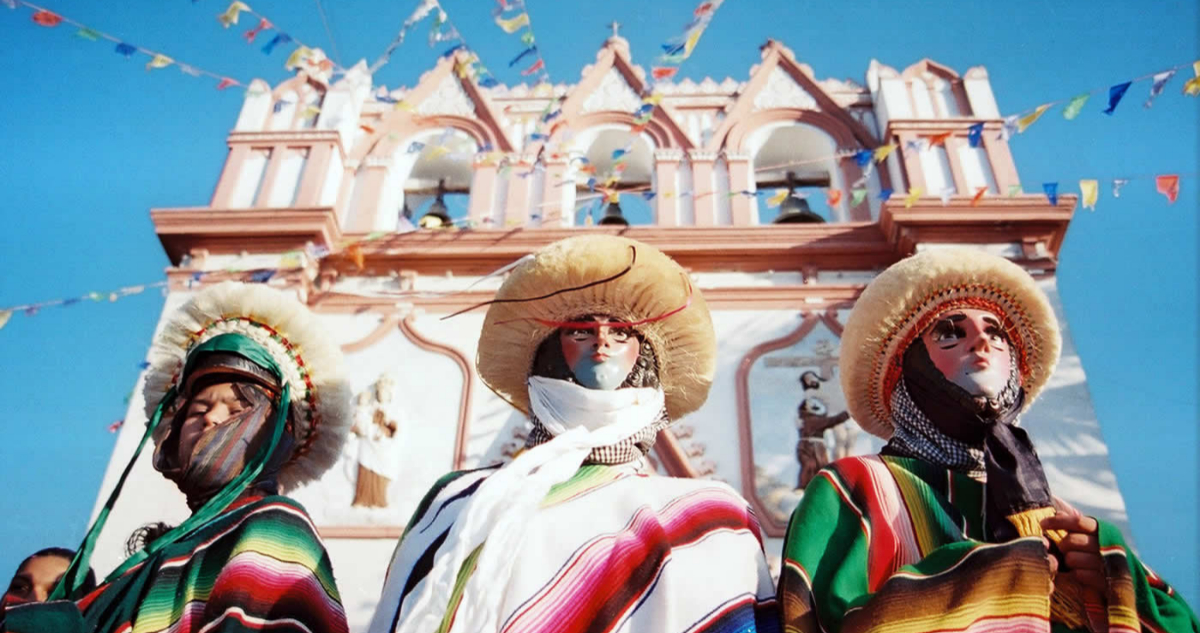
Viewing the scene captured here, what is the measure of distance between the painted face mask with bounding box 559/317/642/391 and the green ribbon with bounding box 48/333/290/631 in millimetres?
976

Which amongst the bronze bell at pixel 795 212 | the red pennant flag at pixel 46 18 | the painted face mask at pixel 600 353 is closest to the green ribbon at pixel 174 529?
the painted face mask at pixel 600 353

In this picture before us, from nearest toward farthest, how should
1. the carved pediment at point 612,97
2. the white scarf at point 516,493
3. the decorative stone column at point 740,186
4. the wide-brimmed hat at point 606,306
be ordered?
the white scarf at point 516,493 < the wide-brimmed hat at point 606,306 < the decorative stone column at point 740,186 < the carved pediment at point 612,97

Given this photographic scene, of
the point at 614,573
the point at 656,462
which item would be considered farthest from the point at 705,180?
the point at 614,573

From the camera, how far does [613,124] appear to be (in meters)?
9.48

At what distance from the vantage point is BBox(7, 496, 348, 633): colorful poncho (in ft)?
7.15

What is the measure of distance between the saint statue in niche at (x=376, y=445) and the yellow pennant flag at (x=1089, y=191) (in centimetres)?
536

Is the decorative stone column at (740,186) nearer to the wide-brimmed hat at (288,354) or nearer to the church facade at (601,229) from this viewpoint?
the church facade at (601,229)

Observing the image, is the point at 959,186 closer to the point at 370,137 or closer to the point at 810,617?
the point at 370,137

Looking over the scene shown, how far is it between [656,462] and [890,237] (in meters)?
2.92

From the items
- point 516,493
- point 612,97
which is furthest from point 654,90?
point 516,493

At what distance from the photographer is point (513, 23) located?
25.3ft

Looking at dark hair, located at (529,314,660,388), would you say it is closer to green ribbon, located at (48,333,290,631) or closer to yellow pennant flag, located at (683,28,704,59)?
green ribbon, located at (48,333,290,631)

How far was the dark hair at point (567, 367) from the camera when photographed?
280cm

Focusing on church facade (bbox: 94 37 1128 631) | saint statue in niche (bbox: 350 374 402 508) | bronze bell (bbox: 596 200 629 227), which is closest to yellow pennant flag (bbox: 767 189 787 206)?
church facade (bbox: 94 37 1128 631)
